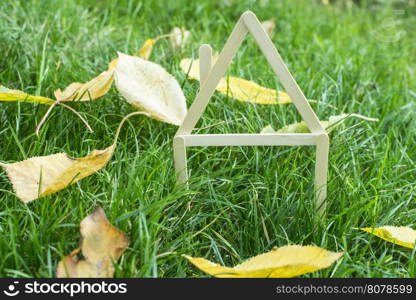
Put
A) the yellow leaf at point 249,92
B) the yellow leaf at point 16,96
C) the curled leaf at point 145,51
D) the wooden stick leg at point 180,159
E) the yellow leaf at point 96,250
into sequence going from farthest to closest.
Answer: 1. the curled leaf at point 145,51
2. the yellow leaf at point 249,92
3. the yellow leaf at point 16,96
4. the wooden stick leg at point 180,159
5. the yellow leaf at point 96,250

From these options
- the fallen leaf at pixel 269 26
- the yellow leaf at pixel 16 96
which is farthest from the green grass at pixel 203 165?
the fallen leaf at pixel 269 26

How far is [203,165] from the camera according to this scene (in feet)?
5.06

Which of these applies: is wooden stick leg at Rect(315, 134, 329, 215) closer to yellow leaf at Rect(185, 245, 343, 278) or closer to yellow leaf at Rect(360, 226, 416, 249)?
yellow leaf at Rect(360, 226, 416, 249)

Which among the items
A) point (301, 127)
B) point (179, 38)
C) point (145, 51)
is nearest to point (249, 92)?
point (301, 127)

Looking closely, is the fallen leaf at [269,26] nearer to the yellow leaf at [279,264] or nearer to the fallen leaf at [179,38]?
the fallen leaf at [179,38]

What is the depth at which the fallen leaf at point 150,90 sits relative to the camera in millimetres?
1565

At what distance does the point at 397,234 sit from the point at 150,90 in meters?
0.68

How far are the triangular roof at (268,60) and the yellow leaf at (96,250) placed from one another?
30cm

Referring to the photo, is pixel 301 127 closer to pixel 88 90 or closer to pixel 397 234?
pixel 397 234

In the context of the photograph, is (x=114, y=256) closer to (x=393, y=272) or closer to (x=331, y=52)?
(x=393, y=272)

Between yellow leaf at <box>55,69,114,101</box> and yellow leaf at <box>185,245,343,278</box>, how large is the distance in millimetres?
622

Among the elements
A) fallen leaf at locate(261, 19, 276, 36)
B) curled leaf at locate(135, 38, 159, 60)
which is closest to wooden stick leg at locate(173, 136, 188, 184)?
curled leaf at locate(135, 38, 159, 60)

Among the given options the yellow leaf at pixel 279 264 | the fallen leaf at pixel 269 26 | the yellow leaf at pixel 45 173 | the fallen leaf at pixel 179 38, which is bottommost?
the yellow leaf at pixel 279 264

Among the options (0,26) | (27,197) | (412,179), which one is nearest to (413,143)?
(412,179)
